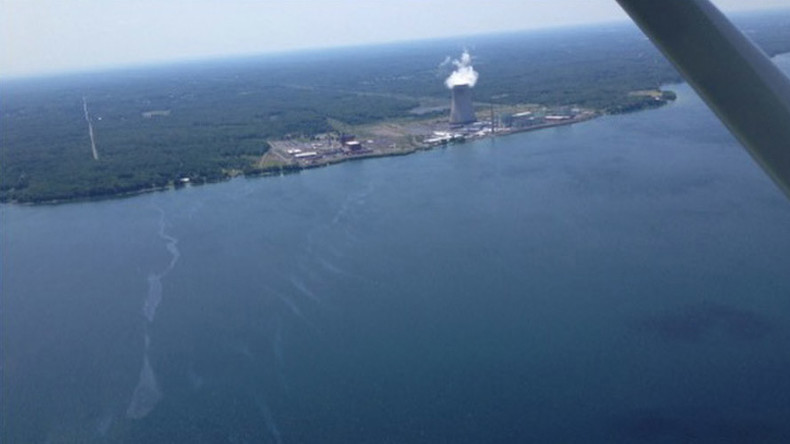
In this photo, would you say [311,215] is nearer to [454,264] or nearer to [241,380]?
[454,264]

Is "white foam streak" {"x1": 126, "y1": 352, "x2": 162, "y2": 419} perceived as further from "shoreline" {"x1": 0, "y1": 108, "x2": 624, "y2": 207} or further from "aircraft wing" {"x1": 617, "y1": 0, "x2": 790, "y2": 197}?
"shoreline" {"x1": 0, "y1": 108, "x2": 624, "y2": 207}

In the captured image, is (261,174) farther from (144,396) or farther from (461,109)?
(144,396)

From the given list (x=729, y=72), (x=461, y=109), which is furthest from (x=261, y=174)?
(x=729, y=72)

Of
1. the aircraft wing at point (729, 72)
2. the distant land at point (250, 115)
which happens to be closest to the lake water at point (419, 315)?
the distant land at point (250, 115)

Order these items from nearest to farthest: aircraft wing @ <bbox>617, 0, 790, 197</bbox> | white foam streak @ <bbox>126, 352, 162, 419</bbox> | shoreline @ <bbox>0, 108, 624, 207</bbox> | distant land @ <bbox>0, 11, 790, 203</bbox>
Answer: aircraft wing @ <bbox>617, 0, 790, 197</bbox> → white foam streak @ <bbox>126, 352, 162, 419</bbox> → shoreline @ <bbox>0, 108, 624, 207</bbox> → distant land @ <bbox>0, 11, 790, 203</bbox>

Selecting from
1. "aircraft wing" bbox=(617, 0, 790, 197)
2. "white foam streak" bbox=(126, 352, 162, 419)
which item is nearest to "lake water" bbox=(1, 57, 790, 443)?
"white foam streak" bbox=(126, 352, 162, 419)

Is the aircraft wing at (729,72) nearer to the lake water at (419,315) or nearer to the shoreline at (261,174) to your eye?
the lake water at (419,315)
